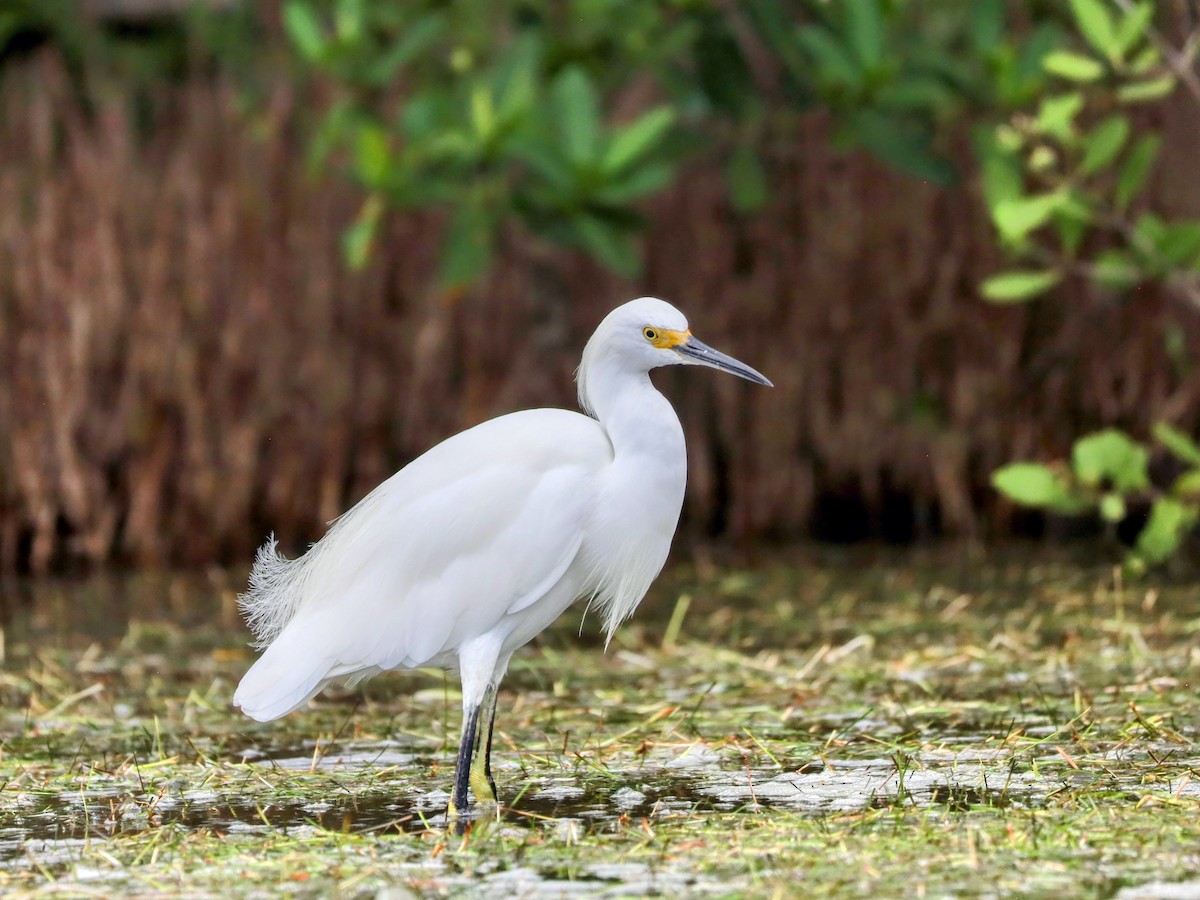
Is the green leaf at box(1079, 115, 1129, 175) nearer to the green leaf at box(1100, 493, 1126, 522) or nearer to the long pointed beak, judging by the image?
the green leaf at box(1100, 493, 1126, 522)

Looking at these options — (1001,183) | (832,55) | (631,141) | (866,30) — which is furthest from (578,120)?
(1001,183)

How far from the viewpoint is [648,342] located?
11.9 feet

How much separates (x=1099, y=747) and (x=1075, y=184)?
9.60 ft

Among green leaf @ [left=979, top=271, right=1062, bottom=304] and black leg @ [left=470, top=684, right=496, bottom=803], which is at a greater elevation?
green leaf @ [left=979, top=271, right=1062, bottom=304]

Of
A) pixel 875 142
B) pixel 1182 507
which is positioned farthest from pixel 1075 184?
pixel 1182 507

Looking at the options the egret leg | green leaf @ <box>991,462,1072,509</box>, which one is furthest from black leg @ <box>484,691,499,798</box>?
green leaf @ <box>991,462,1072,509</box>

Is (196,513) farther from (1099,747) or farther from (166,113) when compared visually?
(1099,747)

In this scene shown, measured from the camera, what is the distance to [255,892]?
2660 mm

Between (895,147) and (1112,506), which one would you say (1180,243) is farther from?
(895,147)

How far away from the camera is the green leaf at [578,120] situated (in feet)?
19.6

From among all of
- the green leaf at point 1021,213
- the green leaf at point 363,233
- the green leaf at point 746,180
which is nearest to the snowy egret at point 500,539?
the green leaf at point 1021,213

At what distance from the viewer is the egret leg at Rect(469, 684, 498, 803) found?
336 cm

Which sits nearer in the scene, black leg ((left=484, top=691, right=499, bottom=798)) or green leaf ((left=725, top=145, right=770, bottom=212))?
black leg ((left=484, top=691, right=499, bottom=798))

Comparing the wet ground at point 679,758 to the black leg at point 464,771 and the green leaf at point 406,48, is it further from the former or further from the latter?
the green leaf at point 406,48
